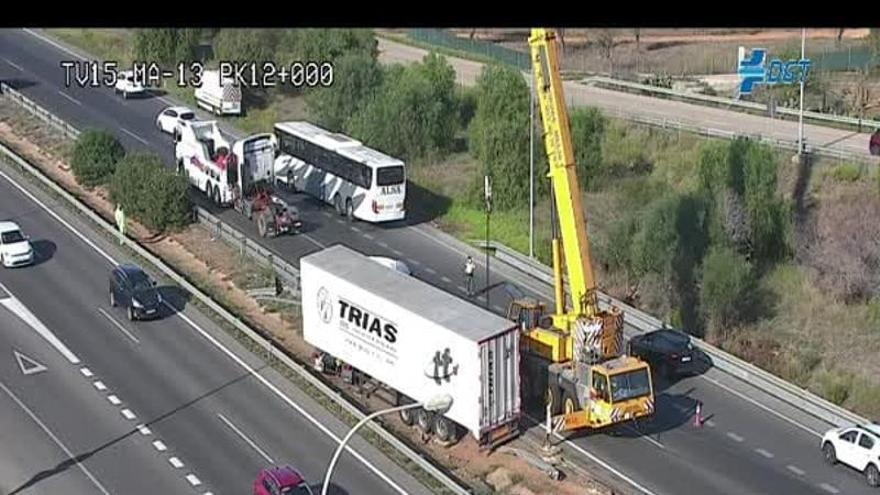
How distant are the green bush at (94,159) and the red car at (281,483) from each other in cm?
2685

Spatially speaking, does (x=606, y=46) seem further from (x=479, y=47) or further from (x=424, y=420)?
(x=424, y=420)

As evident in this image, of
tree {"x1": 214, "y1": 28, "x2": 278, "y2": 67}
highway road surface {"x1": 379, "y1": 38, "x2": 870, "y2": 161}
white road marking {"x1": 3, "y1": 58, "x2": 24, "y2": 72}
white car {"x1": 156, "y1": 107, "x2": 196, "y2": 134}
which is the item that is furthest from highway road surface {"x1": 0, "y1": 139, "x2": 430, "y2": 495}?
white road marking {"x1": 3, "y1": 58, "x2": 24, "y2": 72}

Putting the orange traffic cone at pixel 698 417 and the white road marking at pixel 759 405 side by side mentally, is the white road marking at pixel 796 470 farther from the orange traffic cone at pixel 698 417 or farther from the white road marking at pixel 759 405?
the orange traffic cone at pixel 698 417

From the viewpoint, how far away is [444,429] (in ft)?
97.5

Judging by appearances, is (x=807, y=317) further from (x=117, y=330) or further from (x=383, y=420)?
(x=117, y=330)

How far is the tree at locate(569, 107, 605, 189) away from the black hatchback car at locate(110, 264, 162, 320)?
1885cm

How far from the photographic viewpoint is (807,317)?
38844 mm

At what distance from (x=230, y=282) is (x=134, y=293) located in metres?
4.04

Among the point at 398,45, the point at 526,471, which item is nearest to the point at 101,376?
the point at 526,471

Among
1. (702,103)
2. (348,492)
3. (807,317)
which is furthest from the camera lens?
(702,103)

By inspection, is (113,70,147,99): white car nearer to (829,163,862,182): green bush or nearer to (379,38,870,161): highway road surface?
(379,38,870,161): highway road surface

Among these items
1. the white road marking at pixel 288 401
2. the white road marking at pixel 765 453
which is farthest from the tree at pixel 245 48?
the white road marking at pixel 765 453

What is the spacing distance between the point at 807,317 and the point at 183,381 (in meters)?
18.2

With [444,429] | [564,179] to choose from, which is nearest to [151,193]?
[444,429]
